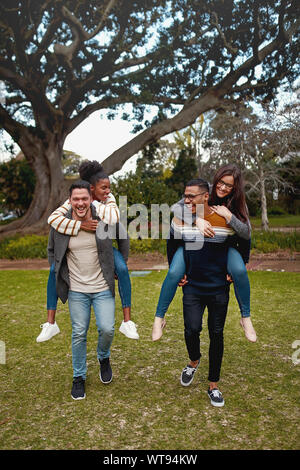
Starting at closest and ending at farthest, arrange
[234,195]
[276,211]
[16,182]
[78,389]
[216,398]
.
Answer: [234,195] < [216,398] < [78,389] < [16,182] < [276,211]

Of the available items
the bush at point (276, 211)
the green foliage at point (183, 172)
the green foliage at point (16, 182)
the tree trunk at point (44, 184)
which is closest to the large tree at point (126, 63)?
the tree trunk at point (44, 184)

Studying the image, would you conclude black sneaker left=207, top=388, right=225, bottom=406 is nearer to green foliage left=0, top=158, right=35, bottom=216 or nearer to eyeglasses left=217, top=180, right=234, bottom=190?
eyeglasses left=217, top=180, right=234, bottom=190

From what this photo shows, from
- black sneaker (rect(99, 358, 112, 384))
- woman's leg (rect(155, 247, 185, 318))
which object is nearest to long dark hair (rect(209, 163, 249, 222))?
woman's leg (rect(155, 247, 185, 318))

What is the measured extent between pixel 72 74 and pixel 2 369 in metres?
14.1

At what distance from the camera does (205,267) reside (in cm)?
323

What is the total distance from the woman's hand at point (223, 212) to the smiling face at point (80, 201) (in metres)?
0.95

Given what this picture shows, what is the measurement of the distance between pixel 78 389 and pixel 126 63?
15.3 m

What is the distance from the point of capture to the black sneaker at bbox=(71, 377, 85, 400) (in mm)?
3506

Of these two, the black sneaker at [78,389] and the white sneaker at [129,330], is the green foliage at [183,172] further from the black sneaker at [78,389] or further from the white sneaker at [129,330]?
the black sneaker at [78,389]

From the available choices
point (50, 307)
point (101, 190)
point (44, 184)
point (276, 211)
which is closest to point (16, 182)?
point (44, 184)

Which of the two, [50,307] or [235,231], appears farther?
[50,307]

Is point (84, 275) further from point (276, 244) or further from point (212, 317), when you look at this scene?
point (276, 244)
